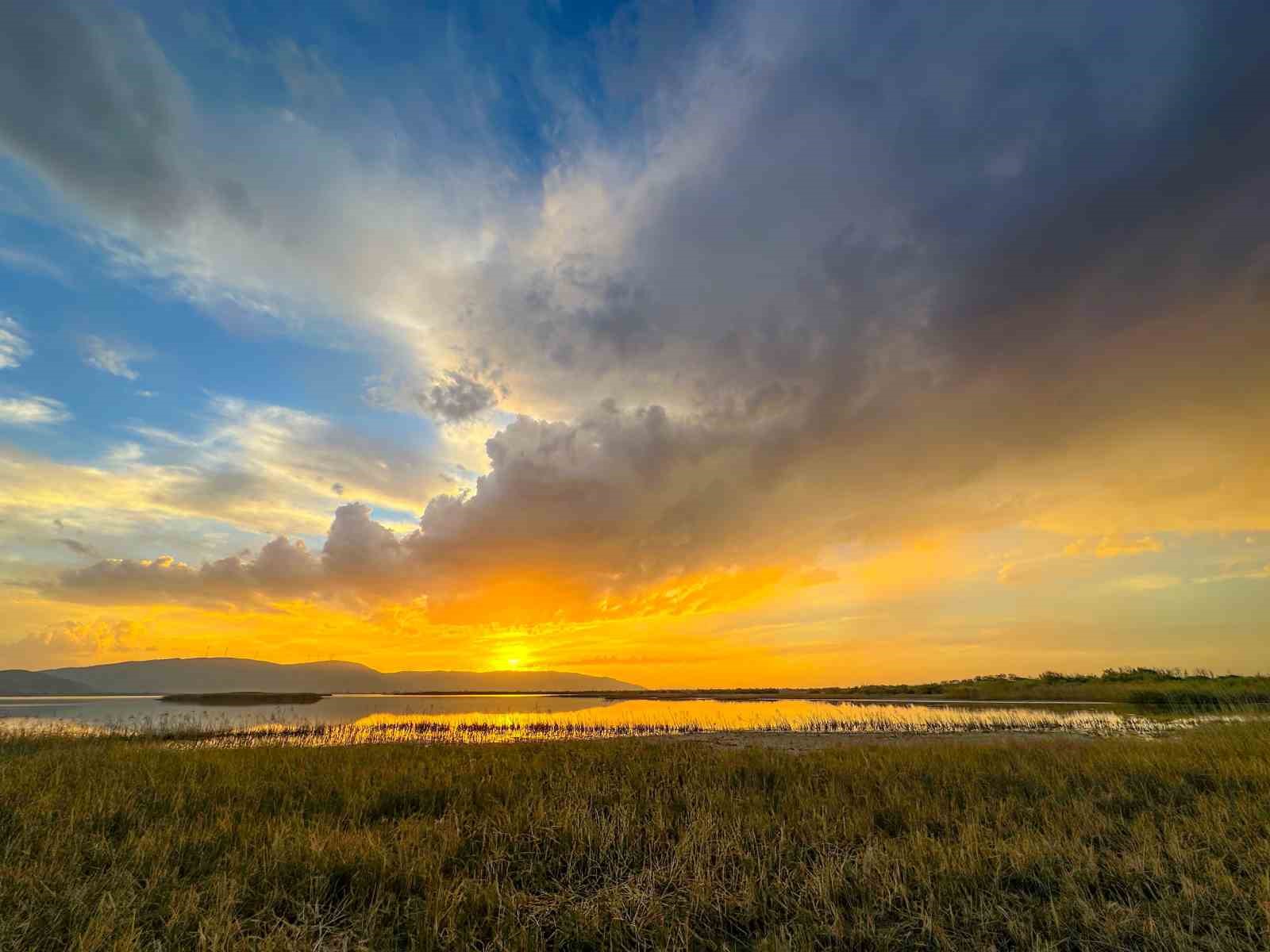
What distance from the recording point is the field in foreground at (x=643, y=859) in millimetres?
5824

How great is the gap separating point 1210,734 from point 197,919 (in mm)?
31209

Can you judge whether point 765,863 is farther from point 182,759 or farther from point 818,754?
point 182,759

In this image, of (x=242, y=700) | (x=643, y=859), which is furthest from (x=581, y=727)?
(x=242, y=700)

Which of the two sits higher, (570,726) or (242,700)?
(242,700)

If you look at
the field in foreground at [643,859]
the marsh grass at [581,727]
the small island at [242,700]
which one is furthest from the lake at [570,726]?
the small island at [242,700]

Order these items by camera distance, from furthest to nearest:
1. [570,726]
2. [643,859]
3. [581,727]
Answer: [570,726] < [581,727] < [643,859]

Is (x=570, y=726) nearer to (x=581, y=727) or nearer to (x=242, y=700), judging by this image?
(x=581, y=727)

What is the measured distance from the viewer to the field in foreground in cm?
582

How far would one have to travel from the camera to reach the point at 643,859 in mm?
8148

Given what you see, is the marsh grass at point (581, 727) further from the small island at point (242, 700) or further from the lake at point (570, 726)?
the small island at point (242, 700)

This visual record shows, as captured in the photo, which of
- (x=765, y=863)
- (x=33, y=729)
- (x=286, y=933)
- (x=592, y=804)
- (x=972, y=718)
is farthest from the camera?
(x=972, y=718)

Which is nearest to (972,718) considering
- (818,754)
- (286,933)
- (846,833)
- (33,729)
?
(818,754)

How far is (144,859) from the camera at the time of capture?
7672 millimetres

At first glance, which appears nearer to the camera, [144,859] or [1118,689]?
[144,859]
